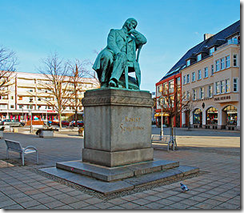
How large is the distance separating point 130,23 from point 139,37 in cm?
49

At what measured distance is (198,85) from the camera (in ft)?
148

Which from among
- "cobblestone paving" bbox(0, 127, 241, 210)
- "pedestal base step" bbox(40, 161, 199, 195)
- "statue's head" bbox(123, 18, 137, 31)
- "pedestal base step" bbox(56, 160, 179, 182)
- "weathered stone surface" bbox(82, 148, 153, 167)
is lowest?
"cobblestone paving" bbox(0, 127, 241, 210)

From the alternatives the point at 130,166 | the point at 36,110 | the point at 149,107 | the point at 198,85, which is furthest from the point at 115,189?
the point at 36,110

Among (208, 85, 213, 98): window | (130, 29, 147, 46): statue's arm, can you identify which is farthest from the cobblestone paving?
(208, 85, 213, 98): window

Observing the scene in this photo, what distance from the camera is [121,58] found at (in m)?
7.14

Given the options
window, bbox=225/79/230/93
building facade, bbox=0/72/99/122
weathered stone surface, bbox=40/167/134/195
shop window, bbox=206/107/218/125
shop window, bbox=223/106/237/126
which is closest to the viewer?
weathered stone surface, bbox=40/167/134/195

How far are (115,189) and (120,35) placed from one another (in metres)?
4.40

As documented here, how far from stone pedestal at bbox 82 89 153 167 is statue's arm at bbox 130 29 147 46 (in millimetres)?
1639

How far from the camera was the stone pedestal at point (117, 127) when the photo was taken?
631cm

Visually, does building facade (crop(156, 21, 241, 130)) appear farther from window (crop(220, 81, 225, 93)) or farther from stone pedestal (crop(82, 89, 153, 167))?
stone pedestal (crop(82, 89, 153, 167))

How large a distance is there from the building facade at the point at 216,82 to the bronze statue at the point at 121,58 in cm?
2864

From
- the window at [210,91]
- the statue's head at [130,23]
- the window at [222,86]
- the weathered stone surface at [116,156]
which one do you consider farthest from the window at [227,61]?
the weathered stone surface at [116,156]

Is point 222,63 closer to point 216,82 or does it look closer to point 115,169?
point 216,82

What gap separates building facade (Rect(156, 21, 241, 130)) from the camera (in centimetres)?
3434
